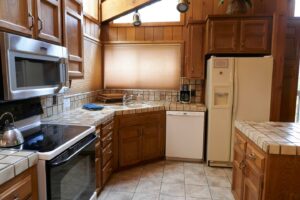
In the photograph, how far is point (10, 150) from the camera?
127 centimetres

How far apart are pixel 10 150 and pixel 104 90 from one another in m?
2.73

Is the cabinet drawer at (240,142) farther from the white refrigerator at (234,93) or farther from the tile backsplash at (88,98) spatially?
the tile backsplash at (88,98)

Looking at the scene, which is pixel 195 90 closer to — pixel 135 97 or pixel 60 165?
pixel 135 97

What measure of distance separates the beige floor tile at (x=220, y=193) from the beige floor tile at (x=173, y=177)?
1.31 ft

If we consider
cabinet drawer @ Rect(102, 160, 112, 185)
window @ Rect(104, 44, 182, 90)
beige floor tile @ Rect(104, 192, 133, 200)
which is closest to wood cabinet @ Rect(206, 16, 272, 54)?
window @ Rect(104, 44, 182, 90)

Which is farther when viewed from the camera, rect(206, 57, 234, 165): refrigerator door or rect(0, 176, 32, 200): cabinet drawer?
rect(206, 57, 234, 165): refrigerator door

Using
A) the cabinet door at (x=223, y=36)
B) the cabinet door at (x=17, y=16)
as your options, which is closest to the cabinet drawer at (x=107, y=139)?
the cabinet door at (x=17, y=16)

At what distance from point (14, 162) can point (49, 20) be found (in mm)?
1178

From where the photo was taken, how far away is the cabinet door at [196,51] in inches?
135

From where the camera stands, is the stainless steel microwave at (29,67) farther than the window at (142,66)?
No

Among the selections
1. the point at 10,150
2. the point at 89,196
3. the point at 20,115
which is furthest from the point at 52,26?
the point at 89,196

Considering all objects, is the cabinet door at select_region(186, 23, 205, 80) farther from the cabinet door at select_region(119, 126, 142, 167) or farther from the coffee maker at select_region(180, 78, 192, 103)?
the cabinet door at select_region(119, 126, 142, 167)

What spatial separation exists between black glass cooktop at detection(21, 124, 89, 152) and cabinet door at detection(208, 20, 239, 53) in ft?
7.43

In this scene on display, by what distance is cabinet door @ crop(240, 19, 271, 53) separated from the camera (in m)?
3.17
